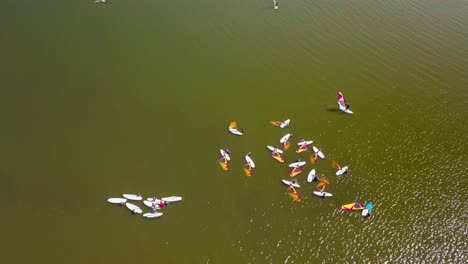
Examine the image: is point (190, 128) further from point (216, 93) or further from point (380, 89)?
point (380, 89)

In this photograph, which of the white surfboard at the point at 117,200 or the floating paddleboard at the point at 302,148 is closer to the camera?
the white surfboard at the point at 117,200

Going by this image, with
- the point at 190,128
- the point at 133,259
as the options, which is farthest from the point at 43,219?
the point at 190,128

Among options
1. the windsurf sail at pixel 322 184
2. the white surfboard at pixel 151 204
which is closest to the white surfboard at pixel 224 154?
the white surfboard at pixel 151 204

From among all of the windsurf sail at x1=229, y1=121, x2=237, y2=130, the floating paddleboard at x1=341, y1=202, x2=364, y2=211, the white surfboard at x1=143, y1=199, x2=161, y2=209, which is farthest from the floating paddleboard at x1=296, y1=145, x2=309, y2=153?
the white surfboard at x1=143, y1=199, x2=161, y2=209

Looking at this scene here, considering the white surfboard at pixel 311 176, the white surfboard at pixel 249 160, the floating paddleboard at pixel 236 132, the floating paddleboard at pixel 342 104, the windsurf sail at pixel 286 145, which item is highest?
the floating paddleboard at pixel 342 104

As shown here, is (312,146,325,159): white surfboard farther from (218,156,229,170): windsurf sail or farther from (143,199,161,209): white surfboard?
(143,199,161,209): white surfboard

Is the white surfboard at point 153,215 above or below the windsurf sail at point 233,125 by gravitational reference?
below

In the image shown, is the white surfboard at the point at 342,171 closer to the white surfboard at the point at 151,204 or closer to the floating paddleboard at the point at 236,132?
the floating paddleboard at the point at 236,132

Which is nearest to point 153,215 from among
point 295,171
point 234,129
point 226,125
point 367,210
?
point 234,129

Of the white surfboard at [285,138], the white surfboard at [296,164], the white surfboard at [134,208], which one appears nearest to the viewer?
the white surfboard at [134,208]
